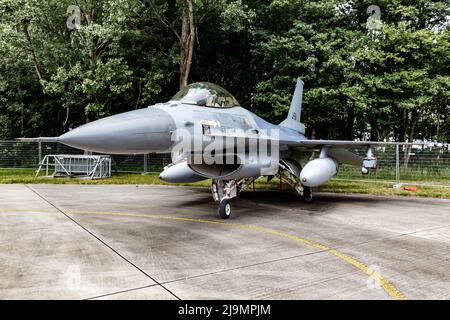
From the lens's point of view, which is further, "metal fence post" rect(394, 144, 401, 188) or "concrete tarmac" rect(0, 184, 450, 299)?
"metal fence post" rect(394, 144, 401, 188)

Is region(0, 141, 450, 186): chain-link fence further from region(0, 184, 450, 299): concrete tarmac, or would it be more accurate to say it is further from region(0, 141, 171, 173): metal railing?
region(0, 184, 450, 299): concrete tarmac

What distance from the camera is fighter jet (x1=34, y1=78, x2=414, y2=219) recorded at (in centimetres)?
490

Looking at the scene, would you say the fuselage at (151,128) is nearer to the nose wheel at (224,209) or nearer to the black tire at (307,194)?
the nose wheel at (224,209)

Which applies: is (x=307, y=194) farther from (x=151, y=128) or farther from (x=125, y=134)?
(x=125, y=134)

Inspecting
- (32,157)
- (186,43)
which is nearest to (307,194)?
(186,43)

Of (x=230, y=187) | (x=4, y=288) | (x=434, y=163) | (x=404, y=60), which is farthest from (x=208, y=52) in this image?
(x=4, y=288)

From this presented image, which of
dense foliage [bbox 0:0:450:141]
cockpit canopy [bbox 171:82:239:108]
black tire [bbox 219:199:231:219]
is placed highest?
dense foliage [bbox 0:0:450:141]

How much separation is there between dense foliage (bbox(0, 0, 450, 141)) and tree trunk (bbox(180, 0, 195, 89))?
7cm

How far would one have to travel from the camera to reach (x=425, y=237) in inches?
229

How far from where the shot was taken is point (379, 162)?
15438mm

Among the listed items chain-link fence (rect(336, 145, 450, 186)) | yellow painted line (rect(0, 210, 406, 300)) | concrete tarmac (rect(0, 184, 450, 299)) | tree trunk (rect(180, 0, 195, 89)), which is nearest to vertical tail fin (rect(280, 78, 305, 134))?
chain-link fence (rect(336, 145, 450, 186))

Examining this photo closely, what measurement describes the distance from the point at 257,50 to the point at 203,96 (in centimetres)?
1434

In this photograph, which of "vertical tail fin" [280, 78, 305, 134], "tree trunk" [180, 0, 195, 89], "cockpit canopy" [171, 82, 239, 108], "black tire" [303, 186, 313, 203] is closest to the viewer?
"cockpit canopy" [171, 82, 239, 108]

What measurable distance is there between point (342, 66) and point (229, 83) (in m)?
8.22
